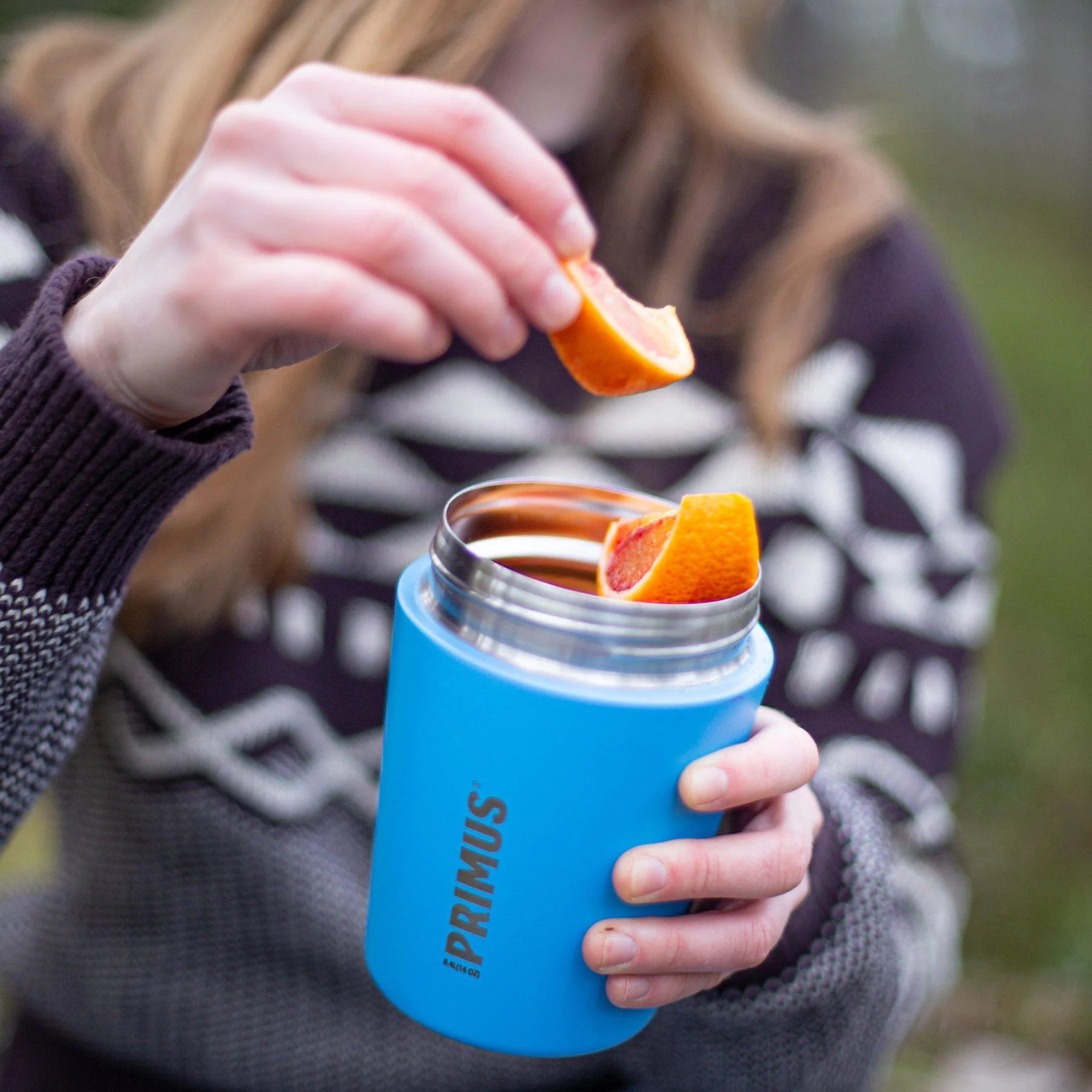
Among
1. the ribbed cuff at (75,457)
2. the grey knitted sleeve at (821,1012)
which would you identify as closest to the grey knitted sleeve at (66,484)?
the ribbed cuff at (75,457)

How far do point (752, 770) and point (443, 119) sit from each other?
34 centimetres

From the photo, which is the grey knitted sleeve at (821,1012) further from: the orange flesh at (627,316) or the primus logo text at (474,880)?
the orange flesh at (627,316)

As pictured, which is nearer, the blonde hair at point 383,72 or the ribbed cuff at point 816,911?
the ribbed cuff at point 816,911

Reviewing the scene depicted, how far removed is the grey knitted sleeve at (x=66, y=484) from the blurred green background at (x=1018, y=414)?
94cm

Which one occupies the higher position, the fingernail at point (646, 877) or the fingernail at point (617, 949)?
the fingernail at point (646, 877)

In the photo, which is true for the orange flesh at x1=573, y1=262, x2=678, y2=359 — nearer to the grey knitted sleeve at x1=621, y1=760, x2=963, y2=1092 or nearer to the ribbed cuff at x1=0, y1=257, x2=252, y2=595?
the ribbed cuff at x1=0, y1=257, x2=252, y2=595

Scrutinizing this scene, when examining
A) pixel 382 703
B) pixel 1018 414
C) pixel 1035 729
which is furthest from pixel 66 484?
pixel 1018 414

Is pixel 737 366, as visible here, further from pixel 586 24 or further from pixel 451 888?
pixel 451 888

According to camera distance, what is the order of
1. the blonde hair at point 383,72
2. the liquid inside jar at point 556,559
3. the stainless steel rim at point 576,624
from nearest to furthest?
1. the stainless steel rim at point 576,624
2. the liquid inside jar at point 556,559
3. the blonde hair at point 383,72

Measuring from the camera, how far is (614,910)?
517 millimetres

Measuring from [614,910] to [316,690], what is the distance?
63cm

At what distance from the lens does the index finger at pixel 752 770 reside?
487mm

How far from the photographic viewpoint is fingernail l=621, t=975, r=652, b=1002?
1.73 ft

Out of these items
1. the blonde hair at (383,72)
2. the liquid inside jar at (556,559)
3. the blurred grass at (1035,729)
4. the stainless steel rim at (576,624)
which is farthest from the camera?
the blurred grass at (1035,729)
